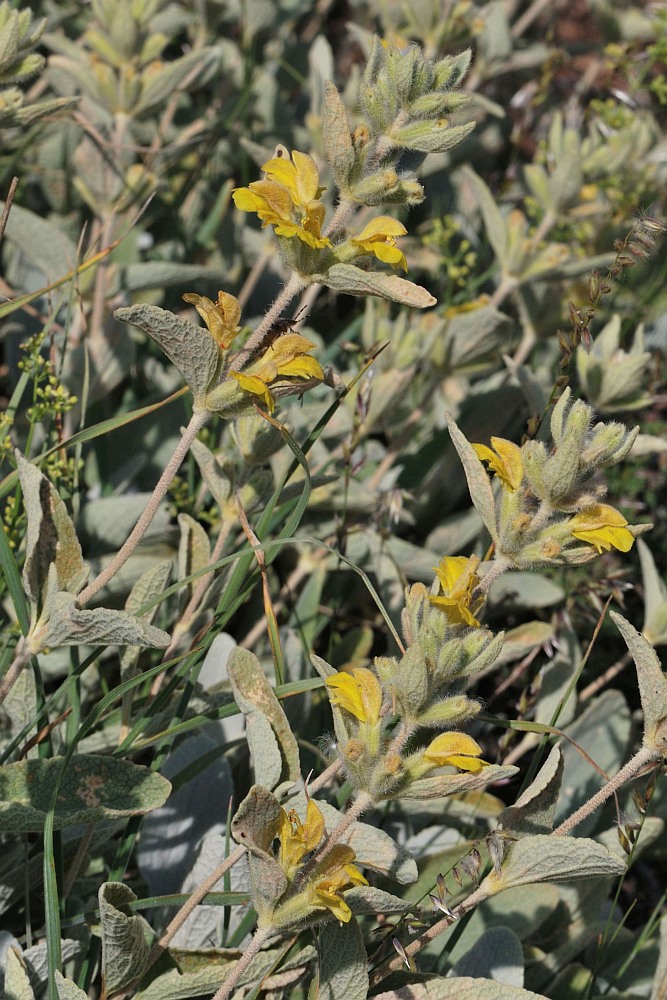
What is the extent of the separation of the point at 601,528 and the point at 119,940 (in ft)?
2.60

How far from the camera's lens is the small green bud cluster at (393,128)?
1.39 metres

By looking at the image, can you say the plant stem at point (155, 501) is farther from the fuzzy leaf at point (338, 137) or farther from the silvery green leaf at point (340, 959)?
the silvery green leaf at point (340, 959)

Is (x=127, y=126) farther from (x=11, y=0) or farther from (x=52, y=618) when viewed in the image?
(x=52, y=618)

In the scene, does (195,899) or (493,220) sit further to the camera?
(493,220)

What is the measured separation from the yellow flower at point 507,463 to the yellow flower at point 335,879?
0.51 m

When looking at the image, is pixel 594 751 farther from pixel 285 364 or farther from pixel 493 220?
pixel 493 220

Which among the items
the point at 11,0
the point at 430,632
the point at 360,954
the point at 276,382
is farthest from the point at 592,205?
the point at 360,954

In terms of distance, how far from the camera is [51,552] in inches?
58.3

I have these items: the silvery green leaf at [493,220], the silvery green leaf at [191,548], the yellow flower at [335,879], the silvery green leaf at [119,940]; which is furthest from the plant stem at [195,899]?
the silvery green leaf at [493,220]

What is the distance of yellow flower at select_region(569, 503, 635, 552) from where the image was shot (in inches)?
51.1

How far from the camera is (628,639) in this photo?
1.34 meters

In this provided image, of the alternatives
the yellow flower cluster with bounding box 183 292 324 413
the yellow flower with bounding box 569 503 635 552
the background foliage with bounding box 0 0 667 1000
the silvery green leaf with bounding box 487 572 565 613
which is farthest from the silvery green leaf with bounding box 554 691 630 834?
the yellow flower cluster with bounding box 183 292 324 413

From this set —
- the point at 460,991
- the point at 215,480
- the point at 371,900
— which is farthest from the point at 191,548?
the point at 460,991

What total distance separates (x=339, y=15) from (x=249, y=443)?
3.25 m
